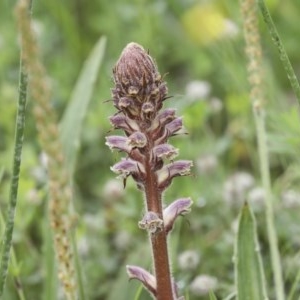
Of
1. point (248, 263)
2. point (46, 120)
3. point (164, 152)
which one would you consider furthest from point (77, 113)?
point (46, 120)

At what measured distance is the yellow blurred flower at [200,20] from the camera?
14.6ft

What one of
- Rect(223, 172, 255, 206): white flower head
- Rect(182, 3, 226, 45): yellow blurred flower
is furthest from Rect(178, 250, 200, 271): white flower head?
Rect(182, 3, 226, 45): yellow blurred flower

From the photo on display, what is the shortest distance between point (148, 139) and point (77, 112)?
1.04 meters

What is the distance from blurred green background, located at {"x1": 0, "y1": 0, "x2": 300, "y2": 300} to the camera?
2.93 meters

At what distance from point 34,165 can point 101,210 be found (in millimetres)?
316

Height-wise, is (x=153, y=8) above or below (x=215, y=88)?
above

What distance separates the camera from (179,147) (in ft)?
11.3

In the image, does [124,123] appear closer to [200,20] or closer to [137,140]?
[137,140]

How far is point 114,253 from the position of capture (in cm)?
329

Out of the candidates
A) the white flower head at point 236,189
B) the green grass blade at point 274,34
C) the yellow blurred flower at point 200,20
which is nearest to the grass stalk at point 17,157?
the green grass blade at point 274,34

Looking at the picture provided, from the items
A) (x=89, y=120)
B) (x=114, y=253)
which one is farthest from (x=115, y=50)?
(x=114, y=253)

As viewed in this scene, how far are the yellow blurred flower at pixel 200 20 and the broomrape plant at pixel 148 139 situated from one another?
8.62ft

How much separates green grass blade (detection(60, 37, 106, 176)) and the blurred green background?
15 cm

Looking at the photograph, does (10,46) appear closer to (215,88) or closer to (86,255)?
(215,88)
